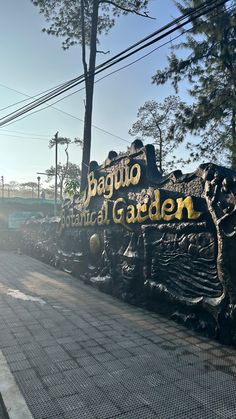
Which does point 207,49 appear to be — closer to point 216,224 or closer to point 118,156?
point 118,156

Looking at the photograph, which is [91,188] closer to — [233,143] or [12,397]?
[233,143]

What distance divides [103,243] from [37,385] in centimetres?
521

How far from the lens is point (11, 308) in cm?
645

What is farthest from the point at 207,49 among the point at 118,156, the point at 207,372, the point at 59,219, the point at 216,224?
the point at 207,372

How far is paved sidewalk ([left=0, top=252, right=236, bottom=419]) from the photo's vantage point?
302 cm

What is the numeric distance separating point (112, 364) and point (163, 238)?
2698 mm

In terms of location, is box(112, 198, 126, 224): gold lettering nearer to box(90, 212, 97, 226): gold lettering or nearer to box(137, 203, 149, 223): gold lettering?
box(137, 203, 149, 223): gold lettering

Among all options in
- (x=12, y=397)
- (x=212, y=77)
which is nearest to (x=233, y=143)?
(x=212, y=77)

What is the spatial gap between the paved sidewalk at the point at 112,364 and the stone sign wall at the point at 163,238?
460mm

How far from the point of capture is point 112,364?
12.9ft

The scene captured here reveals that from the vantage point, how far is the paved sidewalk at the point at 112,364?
3.02 metres

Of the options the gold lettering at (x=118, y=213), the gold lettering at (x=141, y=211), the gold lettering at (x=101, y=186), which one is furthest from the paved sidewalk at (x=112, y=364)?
the gold lettering at (x=101, y=186)

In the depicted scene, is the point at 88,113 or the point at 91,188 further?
the point at 88,113

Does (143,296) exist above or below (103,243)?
below
